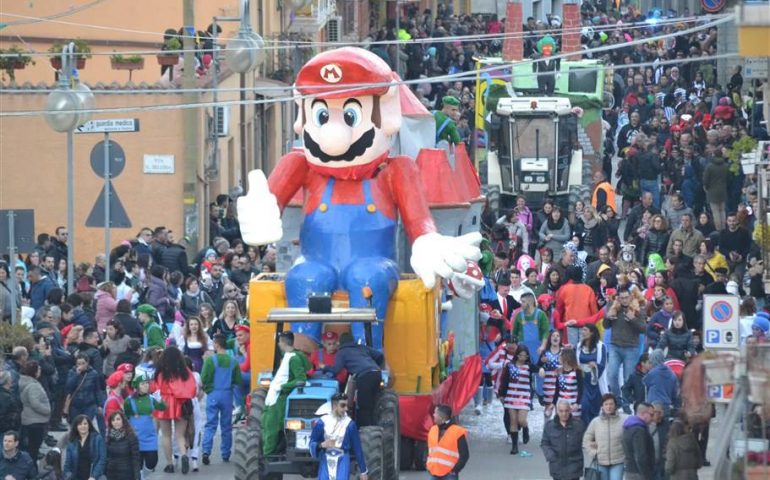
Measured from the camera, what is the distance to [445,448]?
799 inches

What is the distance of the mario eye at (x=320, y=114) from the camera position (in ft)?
72.6

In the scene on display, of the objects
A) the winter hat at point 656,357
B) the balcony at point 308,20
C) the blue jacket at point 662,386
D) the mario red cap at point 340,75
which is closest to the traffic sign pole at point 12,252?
the mario red cap at point 340,75

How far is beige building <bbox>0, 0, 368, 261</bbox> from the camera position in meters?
35.6

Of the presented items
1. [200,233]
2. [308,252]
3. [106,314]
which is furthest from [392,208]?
[200,233]

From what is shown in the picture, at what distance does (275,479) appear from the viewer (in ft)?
68.6

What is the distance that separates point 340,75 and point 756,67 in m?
16.8

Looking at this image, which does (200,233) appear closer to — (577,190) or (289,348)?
(577,190)

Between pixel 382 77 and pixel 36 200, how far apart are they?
14.8 metres

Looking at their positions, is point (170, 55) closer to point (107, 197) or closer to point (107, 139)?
point (107, 139)

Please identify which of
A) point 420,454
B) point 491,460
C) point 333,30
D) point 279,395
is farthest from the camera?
point 333,30

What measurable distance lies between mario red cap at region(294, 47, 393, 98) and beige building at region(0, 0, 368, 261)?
10.2 meters

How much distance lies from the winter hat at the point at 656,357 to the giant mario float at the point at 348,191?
2.18m

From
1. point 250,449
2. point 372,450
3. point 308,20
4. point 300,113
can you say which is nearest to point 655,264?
point 300,113

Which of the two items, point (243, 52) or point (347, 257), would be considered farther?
→ point (243, 52)
